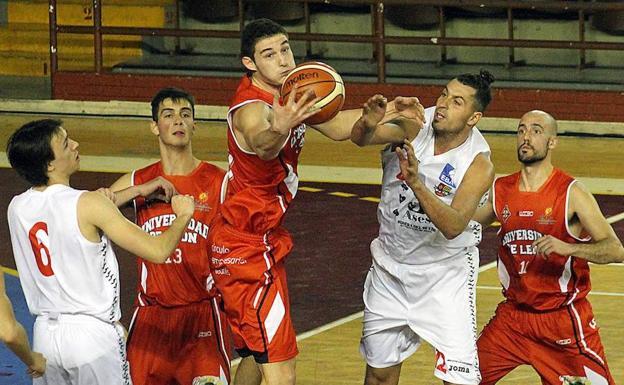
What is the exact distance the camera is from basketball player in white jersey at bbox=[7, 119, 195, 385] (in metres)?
6.53

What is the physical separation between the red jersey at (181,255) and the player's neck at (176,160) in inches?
1.8

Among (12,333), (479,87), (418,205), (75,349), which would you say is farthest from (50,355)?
(479,87)

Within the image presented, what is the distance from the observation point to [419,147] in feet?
25.8

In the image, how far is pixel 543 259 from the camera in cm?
793

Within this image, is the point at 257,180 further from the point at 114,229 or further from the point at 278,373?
the point at 114,229

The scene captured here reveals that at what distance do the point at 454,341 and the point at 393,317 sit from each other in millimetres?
389

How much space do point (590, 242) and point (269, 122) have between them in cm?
198

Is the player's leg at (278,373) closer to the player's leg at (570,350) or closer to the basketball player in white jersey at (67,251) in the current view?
the basketball player in white jersey at (67,251)

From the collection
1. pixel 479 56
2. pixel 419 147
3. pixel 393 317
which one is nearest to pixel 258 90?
pixel 419 147

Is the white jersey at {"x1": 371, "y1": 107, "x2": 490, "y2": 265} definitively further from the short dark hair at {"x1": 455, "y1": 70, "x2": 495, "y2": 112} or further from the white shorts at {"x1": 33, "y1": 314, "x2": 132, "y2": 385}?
the white shorts at {"x1": 33, "y1": 314, "x2": 132, "y2": 385}

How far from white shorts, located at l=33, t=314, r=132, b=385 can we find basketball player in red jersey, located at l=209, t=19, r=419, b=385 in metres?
0.93

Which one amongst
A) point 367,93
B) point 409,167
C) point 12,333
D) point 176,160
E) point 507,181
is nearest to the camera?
point 12,333

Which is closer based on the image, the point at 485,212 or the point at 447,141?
the point at 447,141

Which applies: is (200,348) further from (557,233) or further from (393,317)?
(557,233)
